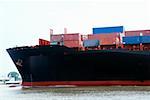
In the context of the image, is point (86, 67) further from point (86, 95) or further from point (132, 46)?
point (86, 95)

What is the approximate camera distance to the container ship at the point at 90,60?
46.8 meters

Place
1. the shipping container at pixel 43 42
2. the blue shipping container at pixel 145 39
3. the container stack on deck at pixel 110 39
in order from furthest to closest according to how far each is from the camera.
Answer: the shipping container at pixel 43 42, the container stack on deck at pixel 110 39, the blue shipping container at pixel 145 39

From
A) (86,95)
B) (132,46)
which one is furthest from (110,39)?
(86,95)

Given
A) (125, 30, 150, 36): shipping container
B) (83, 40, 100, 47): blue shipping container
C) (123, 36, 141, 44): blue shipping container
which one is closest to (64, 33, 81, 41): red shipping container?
(83, 40, 100, 47): blue shipping container

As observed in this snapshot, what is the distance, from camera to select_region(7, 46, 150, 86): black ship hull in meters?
46.7

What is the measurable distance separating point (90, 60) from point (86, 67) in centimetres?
91

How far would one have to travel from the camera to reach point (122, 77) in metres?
46.7

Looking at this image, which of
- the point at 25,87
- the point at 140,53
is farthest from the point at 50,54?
the point at 140,53

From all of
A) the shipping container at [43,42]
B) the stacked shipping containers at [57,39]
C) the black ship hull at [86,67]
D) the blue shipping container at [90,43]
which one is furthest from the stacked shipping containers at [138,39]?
the shipping container at [43,42]

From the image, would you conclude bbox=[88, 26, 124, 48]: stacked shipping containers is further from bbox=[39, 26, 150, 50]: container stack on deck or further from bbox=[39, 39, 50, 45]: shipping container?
bbox=[39, 39, 50, 45]: shipping container

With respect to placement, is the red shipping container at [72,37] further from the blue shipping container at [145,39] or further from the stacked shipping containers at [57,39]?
the blue shipping container at [145,39]

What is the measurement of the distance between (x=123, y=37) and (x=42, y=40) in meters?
10.8

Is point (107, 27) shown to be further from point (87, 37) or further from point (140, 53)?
point (140, 53)

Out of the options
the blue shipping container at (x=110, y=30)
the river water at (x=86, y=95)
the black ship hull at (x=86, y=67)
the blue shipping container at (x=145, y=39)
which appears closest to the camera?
the river water at (x=86, y=95)
